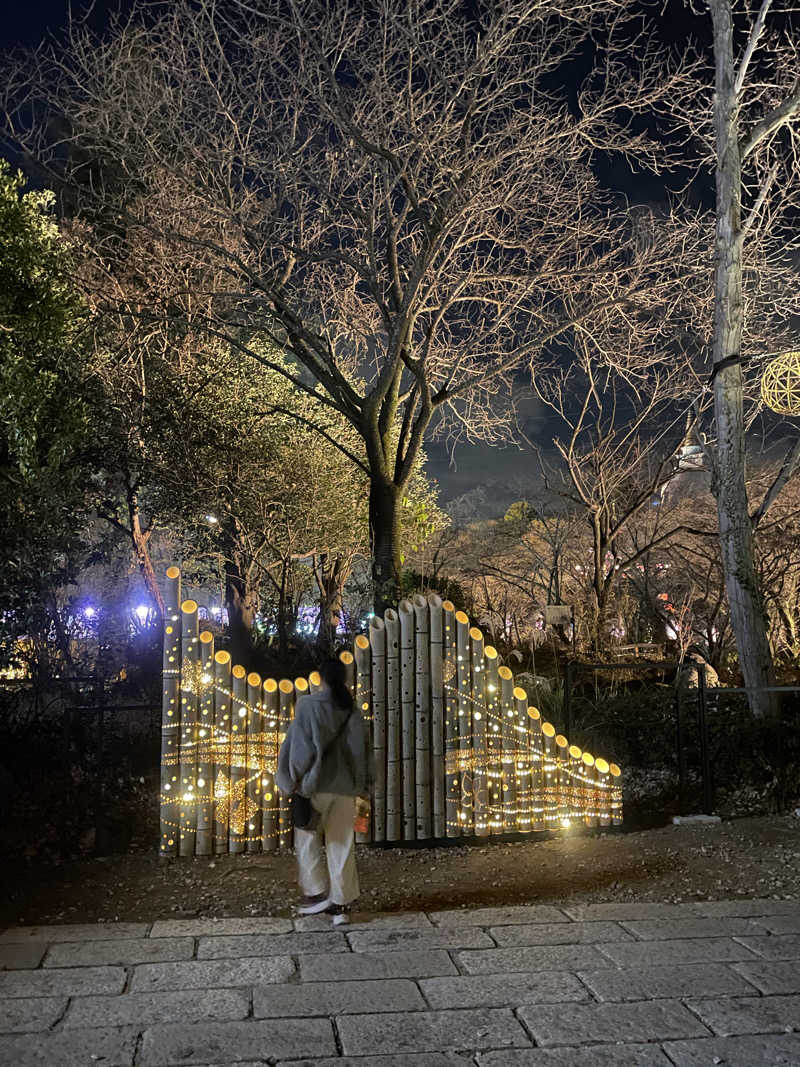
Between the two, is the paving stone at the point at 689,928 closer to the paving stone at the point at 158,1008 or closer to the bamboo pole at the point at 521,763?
the bamboo pole at the point at 521,763

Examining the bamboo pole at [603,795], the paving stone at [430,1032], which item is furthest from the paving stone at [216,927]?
the bamboo pole at [603,795]

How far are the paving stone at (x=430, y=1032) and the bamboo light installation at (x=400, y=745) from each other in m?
2.90

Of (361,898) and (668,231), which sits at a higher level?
(668,231)

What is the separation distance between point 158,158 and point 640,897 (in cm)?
1028

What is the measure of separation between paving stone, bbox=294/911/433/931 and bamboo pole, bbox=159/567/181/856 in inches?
62.2

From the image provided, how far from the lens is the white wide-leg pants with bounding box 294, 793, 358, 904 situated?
5559 mm

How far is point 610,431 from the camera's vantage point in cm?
1546

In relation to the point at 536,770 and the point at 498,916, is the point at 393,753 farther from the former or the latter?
the point at 498,916

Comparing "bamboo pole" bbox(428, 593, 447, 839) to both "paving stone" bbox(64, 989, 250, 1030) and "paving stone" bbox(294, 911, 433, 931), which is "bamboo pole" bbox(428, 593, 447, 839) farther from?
"paving stone" bbox(64, 989, 250, 1030)

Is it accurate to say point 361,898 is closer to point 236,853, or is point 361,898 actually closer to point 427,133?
point 236,853

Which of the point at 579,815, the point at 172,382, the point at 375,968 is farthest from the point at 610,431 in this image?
the point at 375,968

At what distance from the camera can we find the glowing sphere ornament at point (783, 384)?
363 inches

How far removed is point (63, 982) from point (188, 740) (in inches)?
94.3

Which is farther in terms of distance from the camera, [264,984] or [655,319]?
[655,319]
